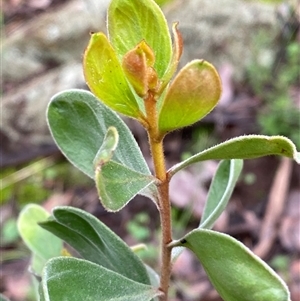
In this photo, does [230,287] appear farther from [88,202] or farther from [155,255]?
[88,202]

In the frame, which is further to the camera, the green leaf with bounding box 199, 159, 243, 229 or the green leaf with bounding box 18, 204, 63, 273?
the green leaf with bounding box 18, 204, 63, 273

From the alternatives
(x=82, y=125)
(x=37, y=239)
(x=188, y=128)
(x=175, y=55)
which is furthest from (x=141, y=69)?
(x=188, y=128)

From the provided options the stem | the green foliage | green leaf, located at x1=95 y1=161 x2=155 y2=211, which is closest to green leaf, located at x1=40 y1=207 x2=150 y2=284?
the stem

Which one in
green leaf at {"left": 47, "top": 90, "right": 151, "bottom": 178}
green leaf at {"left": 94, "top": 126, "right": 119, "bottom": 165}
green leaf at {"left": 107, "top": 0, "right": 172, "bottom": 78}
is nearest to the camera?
green leaf at {"left": 94, "top": 126, "right": 119, "bottom": 165}

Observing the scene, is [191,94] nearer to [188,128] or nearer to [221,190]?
[221,190]

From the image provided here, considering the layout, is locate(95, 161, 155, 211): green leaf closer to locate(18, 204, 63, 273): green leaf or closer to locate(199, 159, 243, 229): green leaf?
locate(199, 159, 243, 229): green leaf

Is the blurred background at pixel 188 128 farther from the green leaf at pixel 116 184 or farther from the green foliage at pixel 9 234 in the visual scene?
the green leaf at pixel 116 184
